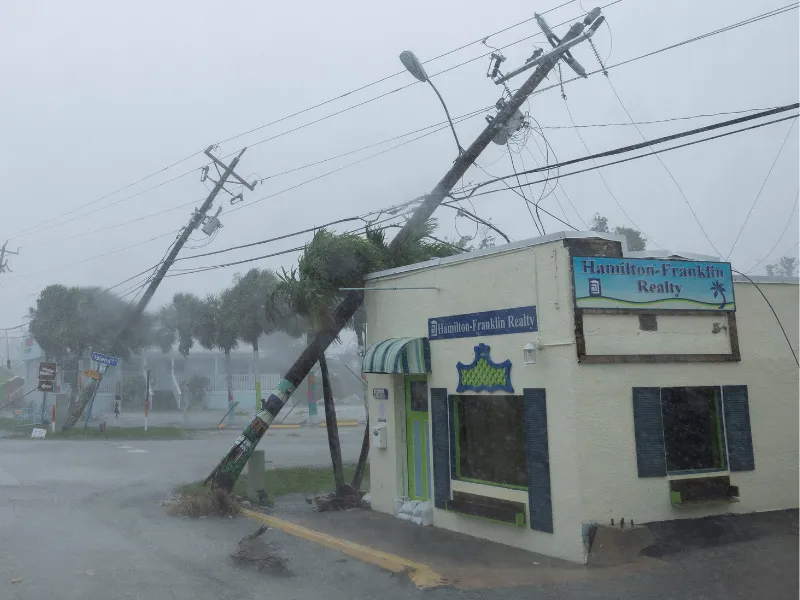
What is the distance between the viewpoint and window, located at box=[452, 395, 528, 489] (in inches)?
409

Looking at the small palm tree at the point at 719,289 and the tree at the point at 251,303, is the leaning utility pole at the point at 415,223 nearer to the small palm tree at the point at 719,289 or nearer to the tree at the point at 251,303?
the small palm tree at the point at 719,289

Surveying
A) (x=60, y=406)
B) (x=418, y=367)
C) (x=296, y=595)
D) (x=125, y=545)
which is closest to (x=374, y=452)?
(x=418, y=367)

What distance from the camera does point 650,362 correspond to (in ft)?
32.4

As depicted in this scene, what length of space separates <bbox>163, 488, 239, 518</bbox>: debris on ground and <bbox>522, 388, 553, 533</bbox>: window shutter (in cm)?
566

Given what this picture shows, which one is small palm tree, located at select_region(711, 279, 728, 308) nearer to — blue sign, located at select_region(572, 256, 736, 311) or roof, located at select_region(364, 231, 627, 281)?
blue sign, located at select_region(572, 256, 736, 311)

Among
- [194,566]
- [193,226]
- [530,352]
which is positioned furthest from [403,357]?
[193,226]

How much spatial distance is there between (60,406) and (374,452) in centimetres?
2388

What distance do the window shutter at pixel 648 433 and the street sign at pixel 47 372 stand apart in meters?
27.4

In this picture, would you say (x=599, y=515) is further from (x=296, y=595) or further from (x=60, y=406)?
(x=60, y=406)

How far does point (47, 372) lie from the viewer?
31188mm

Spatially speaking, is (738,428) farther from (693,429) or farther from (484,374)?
(484,374)

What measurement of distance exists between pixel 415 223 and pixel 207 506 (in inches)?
238

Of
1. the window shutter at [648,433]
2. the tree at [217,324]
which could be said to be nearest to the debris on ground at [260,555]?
the window shutter at [648,433]

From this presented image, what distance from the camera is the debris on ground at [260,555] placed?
9180mm
